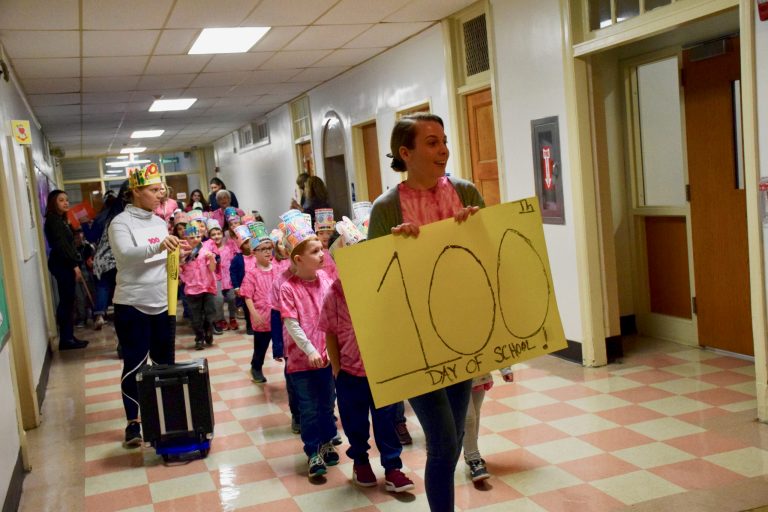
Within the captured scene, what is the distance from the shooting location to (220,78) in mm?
9203

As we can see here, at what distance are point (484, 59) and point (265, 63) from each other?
9.71 feet

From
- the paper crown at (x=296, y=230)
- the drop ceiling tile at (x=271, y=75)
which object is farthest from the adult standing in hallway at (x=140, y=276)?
the drop ceiling tile at (x=271, y=75)

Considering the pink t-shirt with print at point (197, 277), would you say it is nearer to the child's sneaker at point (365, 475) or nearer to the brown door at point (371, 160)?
the brown door at point (371, 160)

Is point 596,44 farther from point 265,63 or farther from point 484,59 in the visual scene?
point 265,63

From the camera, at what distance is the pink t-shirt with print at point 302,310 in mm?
3545

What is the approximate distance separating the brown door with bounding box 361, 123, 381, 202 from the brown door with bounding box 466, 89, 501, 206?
2716mm

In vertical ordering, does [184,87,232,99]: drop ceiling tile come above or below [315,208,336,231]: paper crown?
above

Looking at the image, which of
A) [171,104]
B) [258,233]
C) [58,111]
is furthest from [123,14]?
[58,111]

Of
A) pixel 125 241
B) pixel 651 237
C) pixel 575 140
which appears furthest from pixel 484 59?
pixel 125 241

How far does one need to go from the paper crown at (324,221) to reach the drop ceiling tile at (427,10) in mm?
2116

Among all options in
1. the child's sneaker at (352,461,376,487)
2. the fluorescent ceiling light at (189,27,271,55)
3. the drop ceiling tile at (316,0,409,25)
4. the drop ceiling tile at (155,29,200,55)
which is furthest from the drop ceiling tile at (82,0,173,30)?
the child's sneaker at (352,461,376,487)

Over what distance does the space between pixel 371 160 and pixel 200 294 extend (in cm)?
305

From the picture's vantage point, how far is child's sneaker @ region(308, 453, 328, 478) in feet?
11.8

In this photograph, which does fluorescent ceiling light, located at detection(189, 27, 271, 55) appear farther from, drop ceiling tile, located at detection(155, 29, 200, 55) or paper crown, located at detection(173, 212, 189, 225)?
paper crown, located at detection(173, 212, 189, 225)
